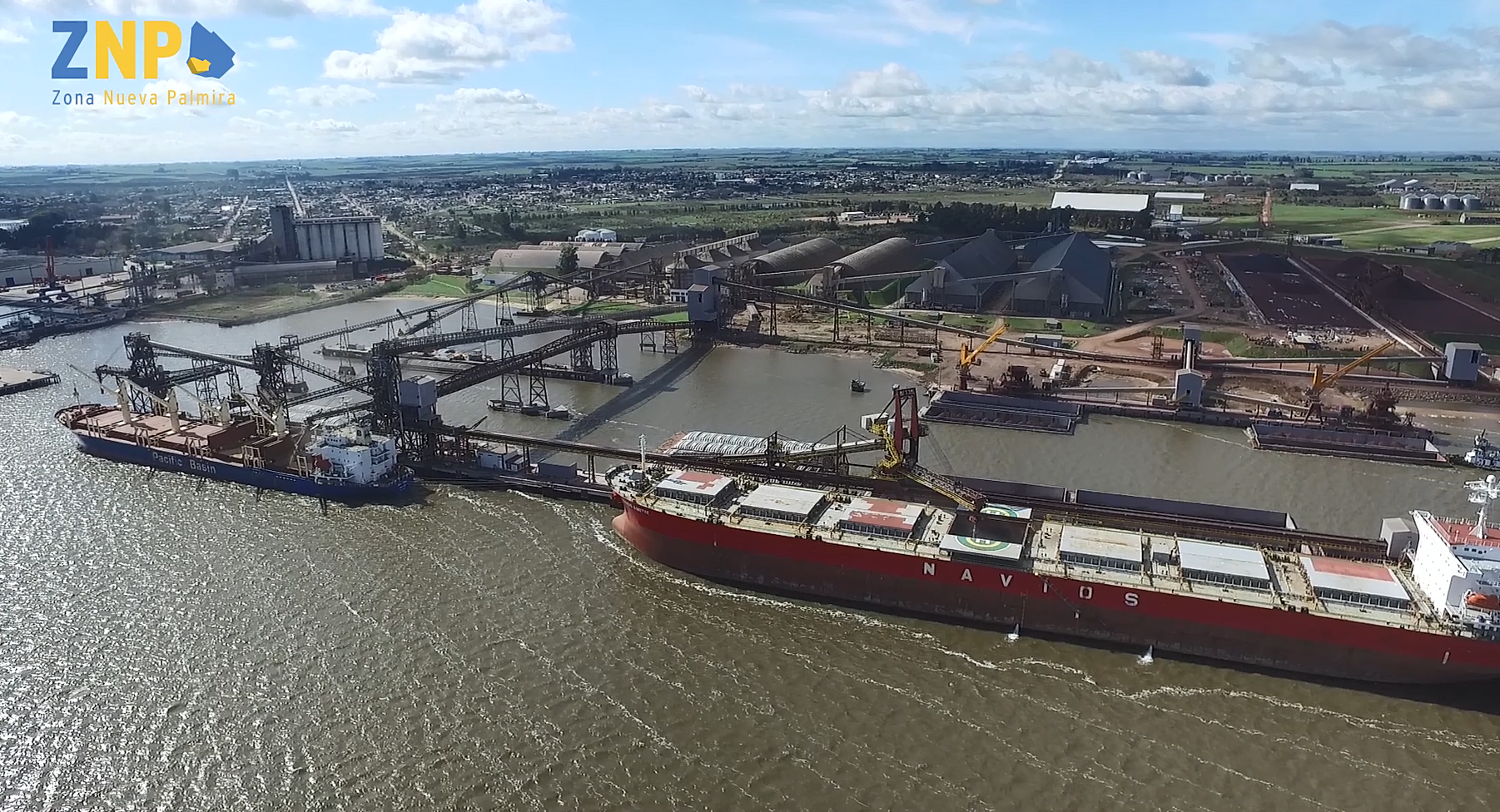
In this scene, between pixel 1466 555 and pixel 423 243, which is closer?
pixel 1466 555

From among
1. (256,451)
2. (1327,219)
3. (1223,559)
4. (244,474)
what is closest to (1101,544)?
(1223,559)

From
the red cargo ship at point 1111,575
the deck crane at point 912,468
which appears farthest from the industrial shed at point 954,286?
the red cargo ship at point 1111,575

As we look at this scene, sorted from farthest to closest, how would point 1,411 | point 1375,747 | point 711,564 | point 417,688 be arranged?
point 1,411 < point 711,564 < point 417,688 < point 1375,747

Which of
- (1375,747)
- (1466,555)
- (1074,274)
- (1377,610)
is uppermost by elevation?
(1074,274)

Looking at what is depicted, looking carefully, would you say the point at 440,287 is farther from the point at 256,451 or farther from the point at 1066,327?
the point at 1066,327

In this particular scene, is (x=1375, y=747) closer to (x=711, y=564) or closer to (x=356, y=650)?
(x=711, y=564)

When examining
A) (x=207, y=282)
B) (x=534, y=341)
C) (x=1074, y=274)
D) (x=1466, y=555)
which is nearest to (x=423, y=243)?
(x=207, y=282)
